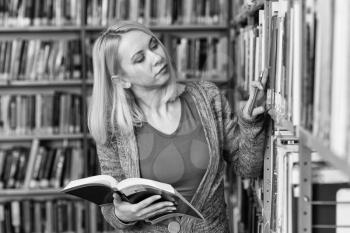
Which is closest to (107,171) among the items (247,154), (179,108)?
(179,108)

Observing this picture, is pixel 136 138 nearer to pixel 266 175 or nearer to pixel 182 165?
pixel 182 165

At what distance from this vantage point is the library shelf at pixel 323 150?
875mm

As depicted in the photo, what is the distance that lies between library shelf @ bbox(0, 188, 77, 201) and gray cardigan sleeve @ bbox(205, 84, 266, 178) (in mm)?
1934

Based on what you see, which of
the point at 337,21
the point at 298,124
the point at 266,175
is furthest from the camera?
the point at 266,175

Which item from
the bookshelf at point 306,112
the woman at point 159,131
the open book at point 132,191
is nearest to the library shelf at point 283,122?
the bookshelf at point 306,112

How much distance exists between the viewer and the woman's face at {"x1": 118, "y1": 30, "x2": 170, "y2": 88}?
73.2 inches

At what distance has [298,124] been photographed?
→ 48.6 inches

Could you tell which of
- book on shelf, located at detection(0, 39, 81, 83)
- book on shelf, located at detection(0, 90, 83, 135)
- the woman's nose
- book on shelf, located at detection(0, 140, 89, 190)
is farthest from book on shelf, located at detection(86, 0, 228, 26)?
the woman's nose

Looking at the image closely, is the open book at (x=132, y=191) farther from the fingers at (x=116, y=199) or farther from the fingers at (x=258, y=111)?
the fingers at (x=258, y=111)

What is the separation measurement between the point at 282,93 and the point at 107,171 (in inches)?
28.7

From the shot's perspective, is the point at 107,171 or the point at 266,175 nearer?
the point at 266,175

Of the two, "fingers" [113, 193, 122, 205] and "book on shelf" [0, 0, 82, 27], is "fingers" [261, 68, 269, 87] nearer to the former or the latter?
"fingers" [113, 193, 122, 205]

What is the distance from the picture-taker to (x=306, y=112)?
115 centimetres

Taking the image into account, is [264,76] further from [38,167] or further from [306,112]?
[38,167]
